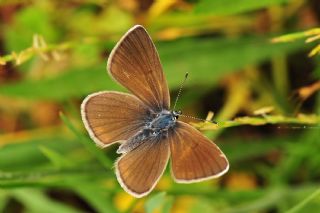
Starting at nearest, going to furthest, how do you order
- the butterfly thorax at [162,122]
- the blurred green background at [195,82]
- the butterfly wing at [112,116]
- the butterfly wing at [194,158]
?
the butterfly wing at [194,158] < the butterfly wing at [112,116] < the butterfly thorax at [162,122] < the blurred green background at [195,82]

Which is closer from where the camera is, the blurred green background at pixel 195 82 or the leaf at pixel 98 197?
the leaf at pixel 98 197

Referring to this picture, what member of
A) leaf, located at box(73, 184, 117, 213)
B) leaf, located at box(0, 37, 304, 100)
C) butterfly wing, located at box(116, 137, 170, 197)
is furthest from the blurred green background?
butterfly wing, located at box(116, 137, 170, 197)

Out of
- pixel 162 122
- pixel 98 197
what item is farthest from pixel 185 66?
pixel 162 122

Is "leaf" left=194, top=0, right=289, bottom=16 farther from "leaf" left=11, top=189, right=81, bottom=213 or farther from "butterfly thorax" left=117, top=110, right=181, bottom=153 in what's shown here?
"leaf" left=11, top=189, right=81, bottom=213

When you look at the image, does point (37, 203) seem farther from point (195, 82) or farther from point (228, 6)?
point (228, 6)

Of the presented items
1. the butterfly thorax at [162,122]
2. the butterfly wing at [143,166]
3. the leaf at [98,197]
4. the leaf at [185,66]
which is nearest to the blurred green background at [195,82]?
the leaf at [185,66]

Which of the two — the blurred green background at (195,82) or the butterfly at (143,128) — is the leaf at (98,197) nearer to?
the blurred green background at (195,82)
